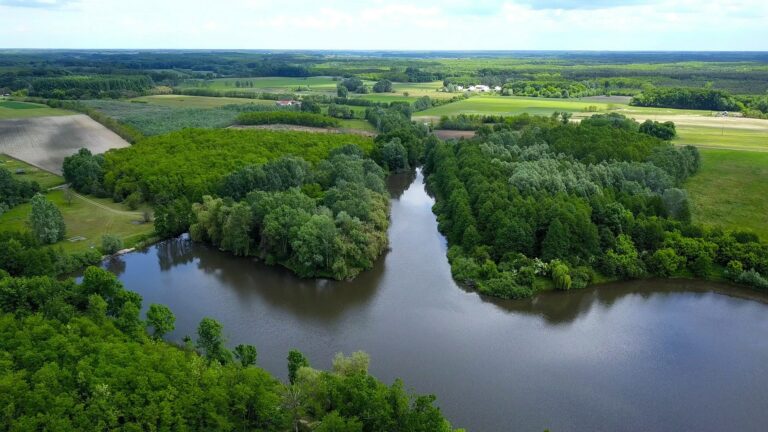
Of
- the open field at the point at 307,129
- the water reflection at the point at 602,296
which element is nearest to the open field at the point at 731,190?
the water reflection at the point at 602,296

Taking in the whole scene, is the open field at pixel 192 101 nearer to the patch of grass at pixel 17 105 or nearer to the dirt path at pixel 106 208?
the patch of grass at pixel 17 105

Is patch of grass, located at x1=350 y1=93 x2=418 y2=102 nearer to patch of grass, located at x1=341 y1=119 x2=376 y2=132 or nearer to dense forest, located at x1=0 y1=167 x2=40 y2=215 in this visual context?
patch of grass, located at x1=341 y1=119 x2=376 y2=132

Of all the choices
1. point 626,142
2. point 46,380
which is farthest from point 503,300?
point 626,142

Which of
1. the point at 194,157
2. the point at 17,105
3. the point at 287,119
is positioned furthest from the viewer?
the point at 17,105

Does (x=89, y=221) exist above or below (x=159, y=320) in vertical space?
below

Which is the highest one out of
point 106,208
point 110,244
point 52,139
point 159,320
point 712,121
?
point 712,121

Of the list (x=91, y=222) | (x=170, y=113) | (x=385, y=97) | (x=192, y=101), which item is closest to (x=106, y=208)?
(x=91, y=222)

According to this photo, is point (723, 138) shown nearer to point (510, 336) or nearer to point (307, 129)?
point (307, 129)
